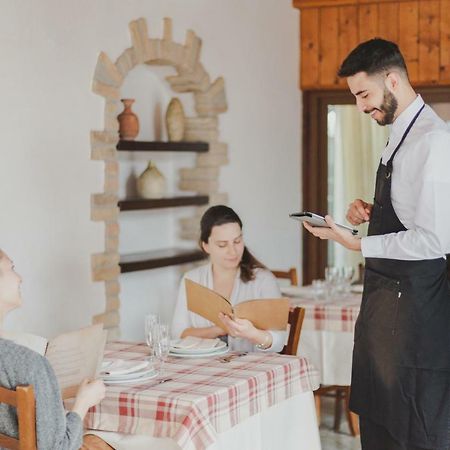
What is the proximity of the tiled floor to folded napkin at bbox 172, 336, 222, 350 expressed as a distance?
1.66m

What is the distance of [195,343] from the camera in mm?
3424

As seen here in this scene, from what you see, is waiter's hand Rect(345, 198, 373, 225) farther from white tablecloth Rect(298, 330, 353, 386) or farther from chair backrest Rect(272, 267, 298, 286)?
chair backrest Rect(272, 267, 298, 286)

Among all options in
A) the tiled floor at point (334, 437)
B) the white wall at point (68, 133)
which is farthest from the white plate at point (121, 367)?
the tiled floor at point (334, 437)

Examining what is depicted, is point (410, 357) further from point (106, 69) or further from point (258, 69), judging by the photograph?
point (258, 69)

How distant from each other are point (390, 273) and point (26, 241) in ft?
6.39

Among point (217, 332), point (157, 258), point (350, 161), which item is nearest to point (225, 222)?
point (217, 332)

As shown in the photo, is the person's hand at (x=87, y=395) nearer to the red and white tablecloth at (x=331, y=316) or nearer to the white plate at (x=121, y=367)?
the white plate at (x=121, y=367)

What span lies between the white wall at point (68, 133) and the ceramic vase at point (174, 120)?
0.18 meters

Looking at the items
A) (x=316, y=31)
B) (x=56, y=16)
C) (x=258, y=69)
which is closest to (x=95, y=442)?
(x=56, y=16)

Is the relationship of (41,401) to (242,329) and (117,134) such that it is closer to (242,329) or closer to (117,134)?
(242,329)

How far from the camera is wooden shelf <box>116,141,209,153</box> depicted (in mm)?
5172

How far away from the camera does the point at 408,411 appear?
3.05m

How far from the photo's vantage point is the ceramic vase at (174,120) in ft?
18.6

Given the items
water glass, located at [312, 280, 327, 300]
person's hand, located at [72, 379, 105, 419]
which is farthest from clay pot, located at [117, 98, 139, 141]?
person's hand, located at [72, 379, 105, 419]
